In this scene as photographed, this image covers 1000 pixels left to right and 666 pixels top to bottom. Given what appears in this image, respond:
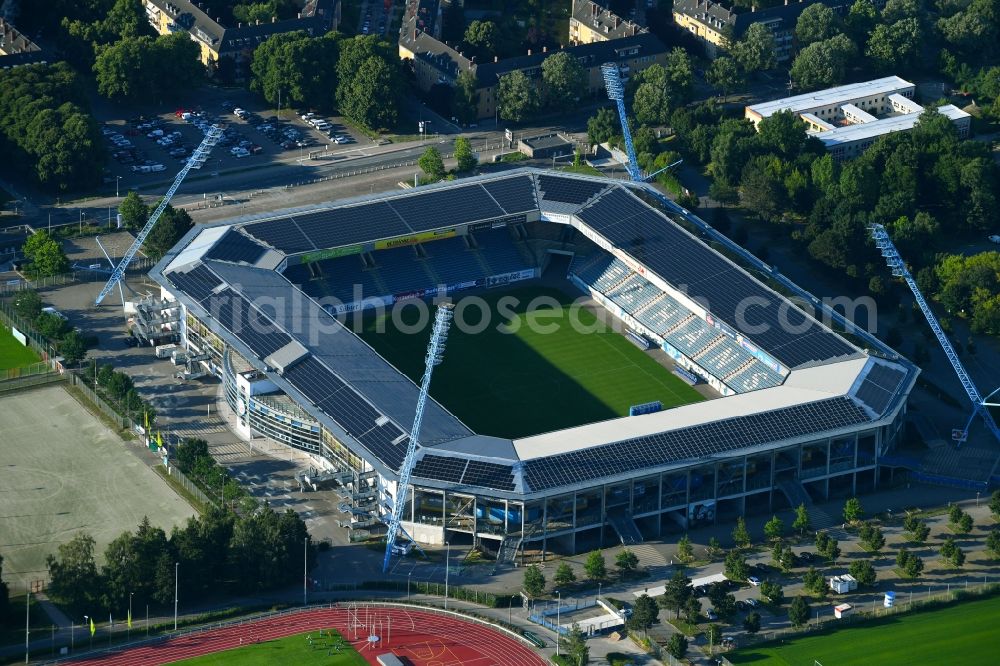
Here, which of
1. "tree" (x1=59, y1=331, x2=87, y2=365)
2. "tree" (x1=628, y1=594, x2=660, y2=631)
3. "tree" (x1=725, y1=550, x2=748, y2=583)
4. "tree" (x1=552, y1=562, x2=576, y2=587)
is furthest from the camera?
"tree" (x1=59, y1=331, x2=87, y2=365)

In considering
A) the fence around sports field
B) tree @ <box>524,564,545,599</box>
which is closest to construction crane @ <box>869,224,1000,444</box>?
the fence around sports field

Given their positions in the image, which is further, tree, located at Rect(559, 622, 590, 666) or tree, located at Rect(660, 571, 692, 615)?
tree, located at Rect(660, 571, 692, 615)

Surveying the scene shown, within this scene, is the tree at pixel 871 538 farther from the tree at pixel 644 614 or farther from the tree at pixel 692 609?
the tree at pixel 644 614

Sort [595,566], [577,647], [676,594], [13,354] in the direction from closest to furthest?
1. [577,647]
2. [676,594]
3. [595,566]
4. [13,354]

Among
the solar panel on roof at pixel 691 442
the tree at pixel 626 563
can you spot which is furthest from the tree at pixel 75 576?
the tree at pixel 626 563

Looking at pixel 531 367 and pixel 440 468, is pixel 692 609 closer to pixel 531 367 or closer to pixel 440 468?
pixel 440 468

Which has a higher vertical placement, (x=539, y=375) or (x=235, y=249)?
(x=235, y=249)

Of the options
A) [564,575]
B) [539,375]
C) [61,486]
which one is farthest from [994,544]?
[61,486]

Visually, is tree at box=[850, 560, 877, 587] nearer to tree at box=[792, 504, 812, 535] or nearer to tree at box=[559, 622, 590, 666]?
tree at box=[792, 504, 812, 535]
